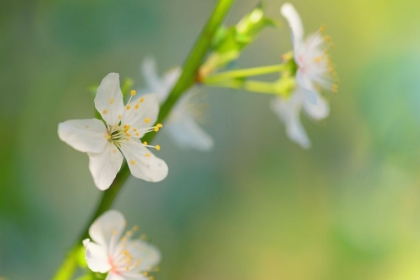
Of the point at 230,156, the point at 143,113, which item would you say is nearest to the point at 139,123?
the point at 143,113

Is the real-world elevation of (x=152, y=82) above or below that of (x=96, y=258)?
above

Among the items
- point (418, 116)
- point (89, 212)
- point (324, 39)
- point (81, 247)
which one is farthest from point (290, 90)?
point (89, 212)

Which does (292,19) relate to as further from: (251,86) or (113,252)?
(113,252)

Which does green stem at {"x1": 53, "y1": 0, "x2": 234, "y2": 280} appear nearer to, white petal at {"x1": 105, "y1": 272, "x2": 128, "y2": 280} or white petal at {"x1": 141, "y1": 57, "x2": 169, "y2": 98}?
white petal at {"x1": 105, "y1": 272, "x2": 128, "y2": 280}

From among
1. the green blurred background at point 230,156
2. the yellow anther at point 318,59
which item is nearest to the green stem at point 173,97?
the yellow anther at point 318,59

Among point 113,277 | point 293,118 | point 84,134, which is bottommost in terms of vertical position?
point 113,277

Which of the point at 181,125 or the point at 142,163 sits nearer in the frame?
the point at 142,163

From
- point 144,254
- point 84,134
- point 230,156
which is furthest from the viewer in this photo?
point 230,156
